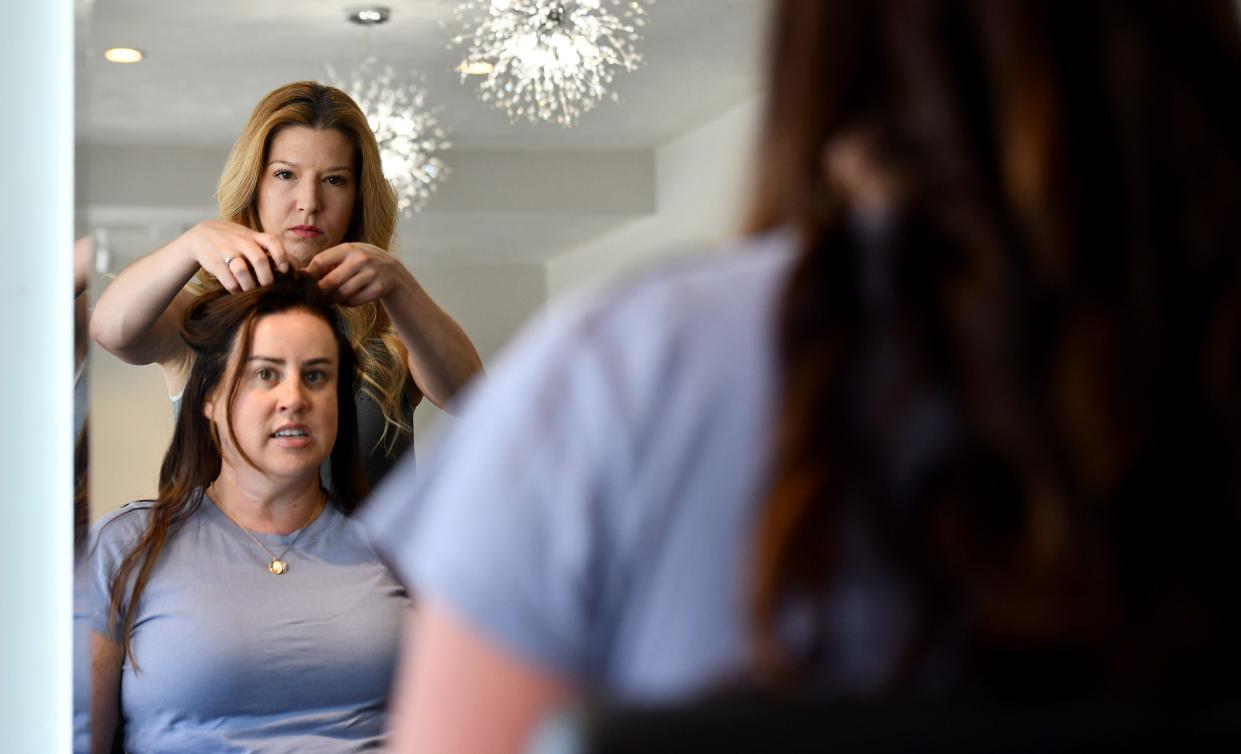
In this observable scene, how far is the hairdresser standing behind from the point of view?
4.69 ft

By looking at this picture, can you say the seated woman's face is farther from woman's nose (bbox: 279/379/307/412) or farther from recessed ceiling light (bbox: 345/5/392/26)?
recessed ceiling light (bbox: 345/5/392/26)

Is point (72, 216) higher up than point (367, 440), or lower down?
higher up

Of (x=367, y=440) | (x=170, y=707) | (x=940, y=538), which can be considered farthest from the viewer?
(x=367, y=440)

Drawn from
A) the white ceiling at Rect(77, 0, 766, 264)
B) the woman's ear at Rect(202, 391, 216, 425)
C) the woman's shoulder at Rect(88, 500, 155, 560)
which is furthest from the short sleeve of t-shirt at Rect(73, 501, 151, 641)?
the white ceiling at Rect(77, 0, 766, 264)

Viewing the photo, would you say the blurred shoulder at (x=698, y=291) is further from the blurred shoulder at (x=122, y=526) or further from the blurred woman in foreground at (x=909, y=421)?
the blurred shoulder at (x=122, y=526)

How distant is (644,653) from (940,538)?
3.2 inches

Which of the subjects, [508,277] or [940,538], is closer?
[940,538]

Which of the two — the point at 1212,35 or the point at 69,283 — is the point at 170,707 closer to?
the point at 69,283

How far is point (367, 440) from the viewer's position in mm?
1465

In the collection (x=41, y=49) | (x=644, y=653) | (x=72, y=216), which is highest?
(x=41, y=49)

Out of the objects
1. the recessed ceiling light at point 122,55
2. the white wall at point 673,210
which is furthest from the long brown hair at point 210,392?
the recessed ceiling light at point 122,55

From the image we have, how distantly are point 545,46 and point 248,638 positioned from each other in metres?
1.20

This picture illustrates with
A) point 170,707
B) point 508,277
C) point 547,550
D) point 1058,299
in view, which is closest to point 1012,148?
point 1058,299

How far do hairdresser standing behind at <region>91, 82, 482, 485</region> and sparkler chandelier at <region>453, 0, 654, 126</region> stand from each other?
1.99 ft
